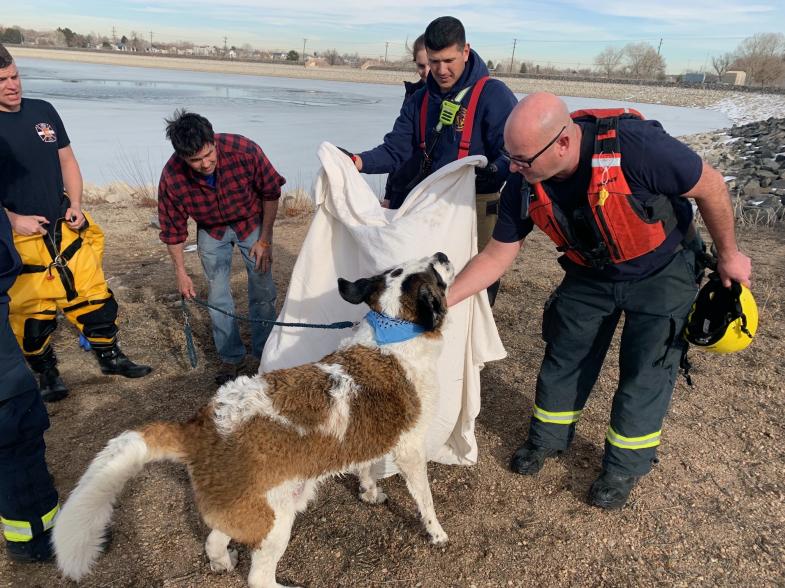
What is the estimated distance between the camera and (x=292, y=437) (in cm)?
291

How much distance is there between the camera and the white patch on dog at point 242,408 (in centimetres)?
287

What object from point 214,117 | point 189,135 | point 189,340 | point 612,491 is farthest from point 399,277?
point 214,117

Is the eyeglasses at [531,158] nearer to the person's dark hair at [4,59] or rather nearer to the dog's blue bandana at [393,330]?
the dog's blue bandana at [393,330]

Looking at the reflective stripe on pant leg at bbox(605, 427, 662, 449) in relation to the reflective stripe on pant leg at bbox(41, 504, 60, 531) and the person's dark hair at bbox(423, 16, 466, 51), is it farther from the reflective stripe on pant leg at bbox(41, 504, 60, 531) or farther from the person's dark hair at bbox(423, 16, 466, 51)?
the reflective stripe on pant leg at bbox(41, 504, 60, 531)

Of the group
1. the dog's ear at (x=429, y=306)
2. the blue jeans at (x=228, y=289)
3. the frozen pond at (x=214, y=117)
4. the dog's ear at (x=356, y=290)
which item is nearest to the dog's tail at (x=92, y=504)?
the dog's ear at (x=356, y=290)

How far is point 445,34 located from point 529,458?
3551 mm

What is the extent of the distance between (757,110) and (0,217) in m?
47.0

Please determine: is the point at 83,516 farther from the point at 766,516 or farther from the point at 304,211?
the point at 304,211

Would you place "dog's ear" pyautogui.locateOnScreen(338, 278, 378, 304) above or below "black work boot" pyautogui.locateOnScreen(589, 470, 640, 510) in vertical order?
above

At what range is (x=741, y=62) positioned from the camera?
85.8m

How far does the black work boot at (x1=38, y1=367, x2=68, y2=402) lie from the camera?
5.12 m

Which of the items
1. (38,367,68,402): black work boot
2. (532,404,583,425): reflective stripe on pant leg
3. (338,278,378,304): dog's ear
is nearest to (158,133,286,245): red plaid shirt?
(38,367,68,402): black work boot

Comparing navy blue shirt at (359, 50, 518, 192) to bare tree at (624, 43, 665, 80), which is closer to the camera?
navy blue shirt at (359, 50, 518, 192)

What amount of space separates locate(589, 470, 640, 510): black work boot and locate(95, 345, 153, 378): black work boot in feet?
15.3
